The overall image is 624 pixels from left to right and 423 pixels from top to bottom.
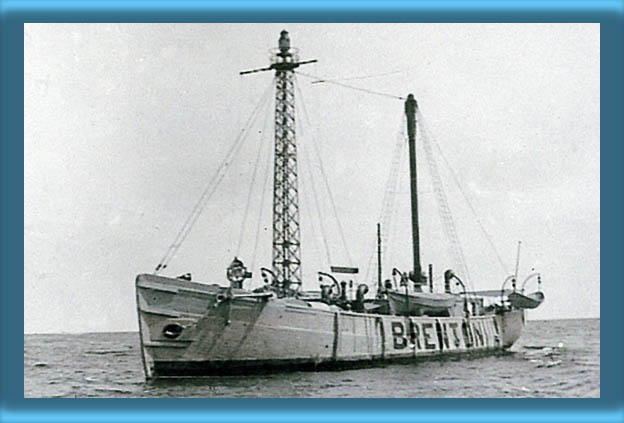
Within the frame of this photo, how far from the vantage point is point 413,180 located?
67.4 ft

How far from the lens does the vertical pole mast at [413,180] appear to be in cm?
1700

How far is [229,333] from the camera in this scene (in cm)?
1664

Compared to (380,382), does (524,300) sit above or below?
above

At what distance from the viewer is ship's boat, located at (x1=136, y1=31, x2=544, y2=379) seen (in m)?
16.5

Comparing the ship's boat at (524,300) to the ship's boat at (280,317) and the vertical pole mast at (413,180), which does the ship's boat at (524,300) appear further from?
the vertical pole mast at (413,180)

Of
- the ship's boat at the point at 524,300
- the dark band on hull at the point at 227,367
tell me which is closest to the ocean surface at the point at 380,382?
the dark band on hull at the point at 227,367

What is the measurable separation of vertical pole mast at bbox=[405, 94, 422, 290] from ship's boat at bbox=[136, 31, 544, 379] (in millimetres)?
34

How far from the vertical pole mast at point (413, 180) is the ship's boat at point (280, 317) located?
0.03 m

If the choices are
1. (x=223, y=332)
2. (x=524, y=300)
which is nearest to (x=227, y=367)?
(x=223, y=332)

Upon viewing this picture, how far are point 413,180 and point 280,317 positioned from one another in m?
5.36

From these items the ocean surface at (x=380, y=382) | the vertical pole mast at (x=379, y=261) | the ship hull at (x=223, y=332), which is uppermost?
the vertical pole mast at (x=379, y=261)

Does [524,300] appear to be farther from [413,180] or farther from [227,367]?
[227,367]

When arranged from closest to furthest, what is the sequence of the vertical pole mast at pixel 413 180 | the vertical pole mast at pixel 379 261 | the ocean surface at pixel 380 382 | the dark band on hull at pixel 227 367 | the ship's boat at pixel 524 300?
the ocean surface at pixel 380 382, the dark band on hull at pixel 227 367, the vertical pole mast at pixel 413 180, the vertical pole mast at pixel 379 261, the ship's boat at pixel 524 300
